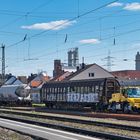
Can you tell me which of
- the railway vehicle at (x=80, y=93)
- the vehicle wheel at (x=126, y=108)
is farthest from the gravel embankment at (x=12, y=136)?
the railway vehicle at (x=80, y=93)

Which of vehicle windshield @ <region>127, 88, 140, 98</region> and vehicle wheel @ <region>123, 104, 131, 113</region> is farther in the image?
vehicle wheel @ <region>123, 104, 131, 113</region>

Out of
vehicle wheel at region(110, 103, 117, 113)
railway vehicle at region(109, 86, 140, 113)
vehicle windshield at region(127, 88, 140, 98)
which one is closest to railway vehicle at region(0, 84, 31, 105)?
vehicle wheel at region(110, 103, 117, 113)

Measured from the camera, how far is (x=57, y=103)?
55.3 metres

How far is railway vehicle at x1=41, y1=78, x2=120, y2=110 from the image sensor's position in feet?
147

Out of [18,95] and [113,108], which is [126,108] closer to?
[113,108]

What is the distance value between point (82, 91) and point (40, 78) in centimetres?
7440

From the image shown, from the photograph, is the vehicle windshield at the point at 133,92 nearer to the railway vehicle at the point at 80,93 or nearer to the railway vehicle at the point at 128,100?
the railway vehicle at the point at 128,100

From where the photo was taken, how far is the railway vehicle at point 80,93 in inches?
1768

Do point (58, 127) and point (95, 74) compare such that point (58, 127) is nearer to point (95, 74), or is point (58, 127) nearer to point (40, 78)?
point (95, 74)

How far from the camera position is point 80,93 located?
48.9 m

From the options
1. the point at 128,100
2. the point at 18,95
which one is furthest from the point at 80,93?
the point at 18,95

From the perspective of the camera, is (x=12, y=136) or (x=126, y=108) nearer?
(x=12, y=136)

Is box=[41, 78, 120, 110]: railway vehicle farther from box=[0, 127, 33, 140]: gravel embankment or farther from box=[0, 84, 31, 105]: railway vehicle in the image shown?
box=[0, 127, 33, 140]: gravel embankment

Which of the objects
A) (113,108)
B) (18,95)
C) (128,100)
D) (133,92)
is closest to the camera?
(128,100)
